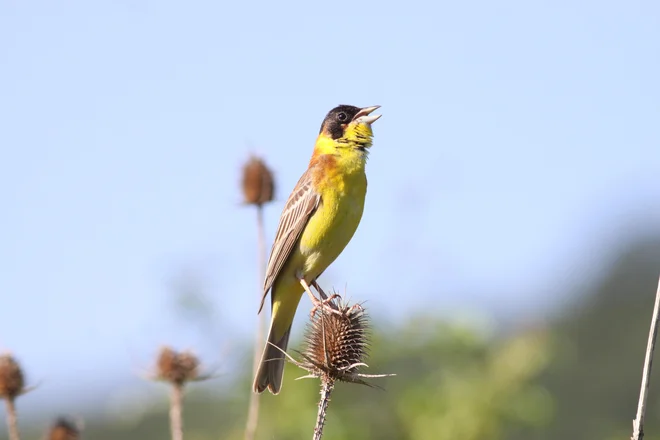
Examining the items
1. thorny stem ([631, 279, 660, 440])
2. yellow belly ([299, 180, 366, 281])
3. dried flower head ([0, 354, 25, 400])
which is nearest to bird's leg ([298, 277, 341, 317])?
yellow belly ([299, 180, 366, 281])

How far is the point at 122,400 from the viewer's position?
971 centimetres

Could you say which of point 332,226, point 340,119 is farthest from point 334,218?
point 340,119

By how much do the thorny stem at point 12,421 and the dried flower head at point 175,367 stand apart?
910 mm

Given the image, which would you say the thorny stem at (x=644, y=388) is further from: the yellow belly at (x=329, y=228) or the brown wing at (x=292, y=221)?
the brown wing at (x=292, y=221)

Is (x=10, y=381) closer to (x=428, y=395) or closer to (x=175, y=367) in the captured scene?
(x=175, y=367)

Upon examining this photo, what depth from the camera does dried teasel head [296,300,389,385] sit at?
5.67m

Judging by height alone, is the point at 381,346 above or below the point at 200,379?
below

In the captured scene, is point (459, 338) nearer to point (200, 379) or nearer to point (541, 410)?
point (541, 410)

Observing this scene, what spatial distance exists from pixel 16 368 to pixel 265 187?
8.76 feet

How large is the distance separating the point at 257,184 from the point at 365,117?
40.3 inches

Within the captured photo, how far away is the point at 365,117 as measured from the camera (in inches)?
315

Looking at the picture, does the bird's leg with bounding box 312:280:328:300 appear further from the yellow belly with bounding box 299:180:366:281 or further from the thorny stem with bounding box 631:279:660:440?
the thorny stem with bounding box 631:279:660:440

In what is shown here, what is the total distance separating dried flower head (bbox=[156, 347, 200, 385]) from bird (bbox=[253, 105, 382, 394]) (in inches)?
22.0

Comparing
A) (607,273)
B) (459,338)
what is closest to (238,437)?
(459,338)
